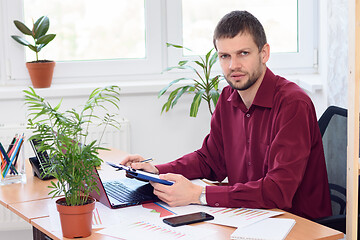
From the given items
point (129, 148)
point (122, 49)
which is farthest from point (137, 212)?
point (122, 49)

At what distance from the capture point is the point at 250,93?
2354 mm

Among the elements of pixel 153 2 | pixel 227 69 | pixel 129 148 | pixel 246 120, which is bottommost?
pixel 129 148

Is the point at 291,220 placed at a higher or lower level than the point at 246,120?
lower

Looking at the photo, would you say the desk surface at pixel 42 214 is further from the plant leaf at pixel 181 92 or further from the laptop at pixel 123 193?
the plant leaf at pixel 181 92

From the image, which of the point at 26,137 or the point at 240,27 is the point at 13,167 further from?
the point at 240,27

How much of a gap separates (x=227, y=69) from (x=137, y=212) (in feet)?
2.19

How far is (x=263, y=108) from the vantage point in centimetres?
229

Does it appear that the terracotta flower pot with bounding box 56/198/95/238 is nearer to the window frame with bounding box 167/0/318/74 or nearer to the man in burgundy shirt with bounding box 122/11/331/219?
the man in burgundy shirt with bounding box 122/11/331/219

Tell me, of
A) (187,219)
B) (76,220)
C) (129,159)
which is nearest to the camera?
(76,220)

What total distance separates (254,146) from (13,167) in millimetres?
968

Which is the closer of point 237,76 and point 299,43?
point 237,76

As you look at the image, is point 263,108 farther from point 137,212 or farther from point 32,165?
point 32,165

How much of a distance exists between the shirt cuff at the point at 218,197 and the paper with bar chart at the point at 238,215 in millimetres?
23

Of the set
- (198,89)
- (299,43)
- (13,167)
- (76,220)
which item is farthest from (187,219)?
(299,43)
